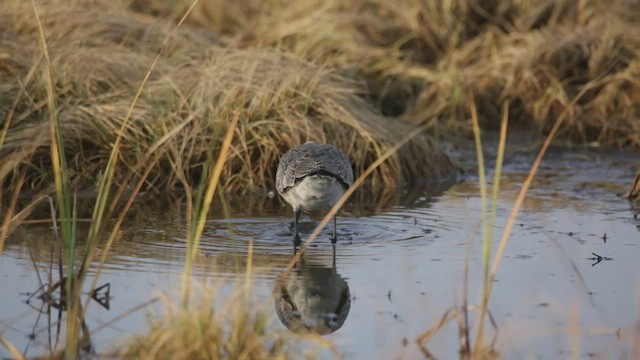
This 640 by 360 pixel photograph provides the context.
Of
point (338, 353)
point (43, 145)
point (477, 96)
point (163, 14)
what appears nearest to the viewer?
point (338, 353)

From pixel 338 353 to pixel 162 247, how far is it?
8.43ft

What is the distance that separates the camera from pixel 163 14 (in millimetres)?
14461

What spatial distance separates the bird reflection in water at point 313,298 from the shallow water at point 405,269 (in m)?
0.02

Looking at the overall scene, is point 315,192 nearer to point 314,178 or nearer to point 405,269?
point 314,178

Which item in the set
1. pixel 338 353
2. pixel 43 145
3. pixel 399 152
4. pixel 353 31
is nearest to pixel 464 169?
pixel 399 152

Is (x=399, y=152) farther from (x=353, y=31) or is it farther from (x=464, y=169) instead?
(x=353, y=31)

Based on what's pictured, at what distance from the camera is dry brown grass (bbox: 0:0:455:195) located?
959 cm

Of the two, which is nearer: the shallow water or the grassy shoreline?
the shallow water

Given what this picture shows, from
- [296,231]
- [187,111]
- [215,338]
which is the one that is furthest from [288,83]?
[215,338]

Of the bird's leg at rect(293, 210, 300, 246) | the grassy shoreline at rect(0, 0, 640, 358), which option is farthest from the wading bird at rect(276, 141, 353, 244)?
the grassy shoreline at rect(0, 0, 640, 358)

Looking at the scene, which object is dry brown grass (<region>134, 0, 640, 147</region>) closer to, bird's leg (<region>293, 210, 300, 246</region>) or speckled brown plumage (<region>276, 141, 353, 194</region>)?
speckled brown plumage (<region>276, 141, 353, 194</region>)

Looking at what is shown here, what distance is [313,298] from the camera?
20.9 ft

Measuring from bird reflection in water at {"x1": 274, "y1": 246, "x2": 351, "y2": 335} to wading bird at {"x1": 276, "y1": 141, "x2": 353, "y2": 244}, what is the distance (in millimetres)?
675

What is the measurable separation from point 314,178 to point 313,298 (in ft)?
4.80
